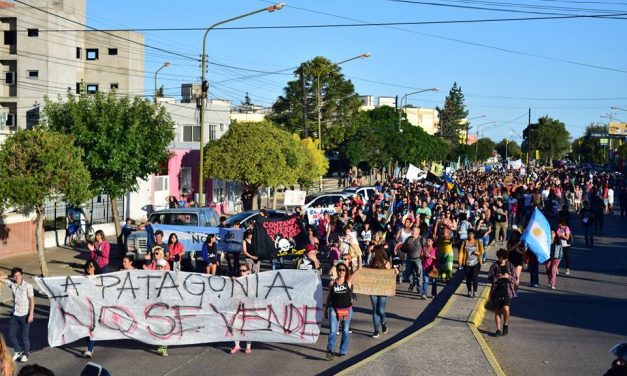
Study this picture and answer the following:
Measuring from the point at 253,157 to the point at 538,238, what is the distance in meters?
20.4

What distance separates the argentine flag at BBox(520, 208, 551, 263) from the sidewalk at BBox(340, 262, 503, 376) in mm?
3209

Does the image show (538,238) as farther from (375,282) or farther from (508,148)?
(508,148)

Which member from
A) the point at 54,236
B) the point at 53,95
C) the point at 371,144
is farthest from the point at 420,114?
the point at 54,236

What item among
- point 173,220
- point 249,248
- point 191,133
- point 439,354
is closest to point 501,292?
point 439,354

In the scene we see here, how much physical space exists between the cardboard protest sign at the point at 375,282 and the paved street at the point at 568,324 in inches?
73.1

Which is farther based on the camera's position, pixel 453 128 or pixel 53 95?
pixel 453 128

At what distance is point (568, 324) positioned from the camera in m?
15.0

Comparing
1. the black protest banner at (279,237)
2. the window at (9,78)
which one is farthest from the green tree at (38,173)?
the window at (9,78)

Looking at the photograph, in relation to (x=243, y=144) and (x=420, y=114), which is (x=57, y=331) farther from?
(x=420, y=114)

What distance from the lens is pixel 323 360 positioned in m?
12.2

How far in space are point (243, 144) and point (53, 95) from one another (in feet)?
85.9

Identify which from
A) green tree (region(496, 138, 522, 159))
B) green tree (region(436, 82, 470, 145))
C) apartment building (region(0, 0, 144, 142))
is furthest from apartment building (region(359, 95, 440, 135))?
apartment building (region(0, 0, 144, 142))

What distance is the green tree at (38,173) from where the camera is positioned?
19.4 metres

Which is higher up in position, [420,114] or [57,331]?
[420,114]
